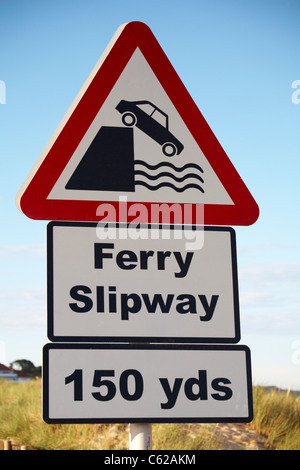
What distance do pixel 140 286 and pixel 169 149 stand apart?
1.56 ft

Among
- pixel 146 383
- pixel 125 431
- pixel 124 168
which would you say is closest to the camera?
pixel 146 383

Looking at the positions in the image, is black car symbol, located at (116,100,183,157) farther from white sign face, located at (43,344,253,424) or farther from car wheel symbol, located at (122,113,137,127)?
white sign face, located at (43,344,253,424)

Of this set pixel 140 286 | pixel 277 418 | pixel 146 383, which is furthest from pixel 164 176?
pixel 277 418

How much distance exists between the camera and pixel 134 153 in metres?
2.03

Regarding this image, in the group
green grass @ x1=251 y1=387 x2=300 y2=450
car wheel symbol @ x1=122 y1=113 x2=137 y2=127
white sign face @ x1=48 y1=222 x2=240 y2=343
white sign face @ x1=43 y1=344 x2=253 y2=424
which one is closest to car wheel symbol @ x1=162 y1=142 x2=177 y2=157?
car wheel symbol @ x1=122 y1=113 x2=137 y2=127

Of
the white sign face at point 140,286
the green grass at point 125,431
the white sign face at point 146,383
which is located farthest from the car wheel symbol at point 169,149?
the green grass at point 125,431

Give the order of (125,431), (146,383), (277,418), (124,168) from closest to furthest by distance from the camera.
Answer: (146,383)
(124,168)
(125,431)
(277,418)

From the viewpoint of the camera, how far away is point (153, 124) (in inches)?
82.2

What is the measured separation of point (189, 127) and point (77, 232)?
541 millimetres

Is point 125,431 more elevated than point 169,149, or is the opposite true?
point 169,149

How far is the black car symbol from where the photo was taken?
207 centimetres

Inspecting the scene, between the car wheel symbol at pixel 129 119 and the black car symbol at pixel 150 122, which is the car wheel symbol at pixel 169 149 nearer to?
the black car symbol at pixel 150 122

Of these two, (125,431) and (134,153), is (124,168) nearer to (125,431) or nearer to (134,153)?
(134,153)

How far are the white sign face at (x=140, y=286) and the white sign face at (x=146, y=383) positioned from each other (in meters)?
0.04
